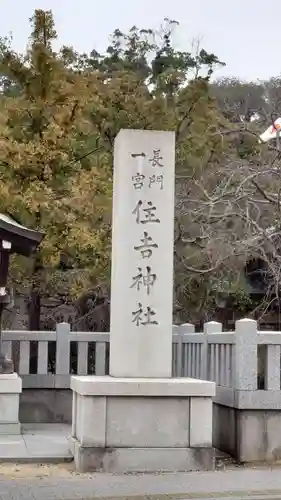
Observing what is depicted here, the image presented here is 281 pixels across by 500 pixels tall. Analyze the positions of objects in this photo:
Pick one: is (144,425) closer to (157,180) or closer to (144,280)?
(144,280)

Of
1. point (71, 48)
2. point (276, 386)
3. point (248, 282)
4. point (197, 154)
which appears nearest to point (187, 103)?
point (197, 154)

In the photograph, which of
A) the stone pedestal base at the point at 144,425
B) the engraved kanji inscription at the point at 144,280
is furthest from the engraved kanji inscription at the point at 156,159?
the stone pedestal base at the point at 144,425

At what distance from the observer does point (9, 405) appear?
11492mm

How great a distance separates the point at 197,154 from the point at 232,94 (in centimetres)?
1713

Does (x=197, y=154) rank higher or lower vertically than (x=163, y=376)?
higher

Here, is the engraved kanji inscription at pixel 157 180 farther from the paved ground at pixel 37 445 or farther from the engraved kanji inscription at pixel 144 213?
the paved ground at pixel 37 445

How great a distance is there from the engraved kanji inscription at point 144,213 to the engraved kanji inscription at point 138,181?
0.20 meters

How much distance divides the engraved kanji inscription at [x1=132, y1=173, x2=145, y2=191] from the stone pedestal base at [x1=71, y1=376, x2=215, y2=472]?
260cm

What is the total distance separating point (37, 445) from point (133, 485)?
121 inches

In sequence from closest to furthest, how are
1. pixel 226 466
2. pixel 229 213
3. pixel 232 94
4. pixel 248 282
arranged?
pixel 226 466 < pixel 229 213 < pixel 248 282 < pixel 232 94

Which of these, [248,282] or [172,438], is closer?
[172,438]

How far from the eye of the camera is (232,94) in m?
35.1

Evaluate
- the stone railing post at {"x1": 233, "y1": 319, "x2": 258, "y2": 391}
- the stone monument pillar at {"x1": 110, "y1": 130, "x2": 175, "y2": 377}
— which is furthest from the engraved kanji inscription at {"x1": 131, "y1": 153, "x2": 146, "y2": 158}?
the stone railing post at {"x1": 233, "y1": 319, "x2": 258, "y2": 391}

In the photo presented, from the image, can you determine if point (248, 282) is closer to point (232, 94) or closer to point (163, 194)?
point (232, 94)
